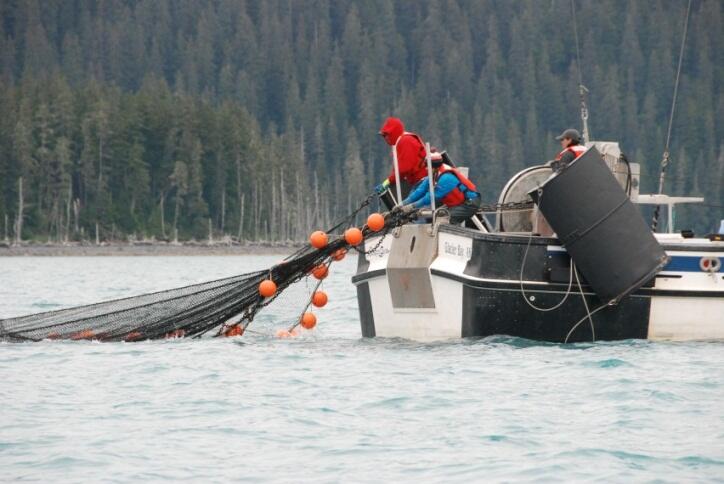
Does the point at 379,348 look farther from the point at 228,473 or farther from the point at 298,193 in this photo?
the point at 298,193

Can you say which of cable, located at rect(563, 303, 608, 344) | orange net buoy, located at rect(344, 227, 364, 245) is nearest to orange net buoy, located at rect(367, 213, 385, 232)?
orange net buoy, located at rect(344, 227, 364, 245)

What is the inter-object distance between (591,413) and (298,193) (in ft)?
417

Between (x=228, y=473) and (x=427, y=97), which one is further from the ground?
(x=427, y=97)

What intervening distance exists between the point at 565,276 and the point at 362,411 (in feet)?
13.1

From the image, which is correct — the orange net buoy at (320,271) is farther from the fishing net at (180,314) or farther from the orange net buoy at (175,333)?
the orange net buoy at (175,333)

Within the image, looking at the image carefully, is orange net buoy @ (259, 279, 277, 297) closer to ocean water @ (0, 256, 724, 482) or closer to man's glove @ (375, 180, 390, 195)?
ocean water @ (0, 256, 724, 482)

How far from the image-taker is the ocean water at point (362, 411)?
1054 centimetres

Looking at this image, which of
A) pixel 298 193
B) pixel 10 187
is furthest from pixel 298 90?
pixel 10 187

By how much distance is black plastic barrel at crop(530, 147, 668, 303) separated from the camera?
1547 cm

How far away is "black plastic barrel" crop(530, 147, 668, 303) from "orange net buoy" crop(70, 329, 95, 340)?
5.67m

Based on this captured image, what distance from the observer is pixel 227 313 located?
58.7 ft

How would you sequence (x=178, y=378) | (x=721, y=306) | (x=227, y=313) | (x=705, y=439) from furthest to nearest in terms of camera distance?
(x=227, y=313) < (x=721, y=306) < (x=178, y=378) < (x=705, y=439)

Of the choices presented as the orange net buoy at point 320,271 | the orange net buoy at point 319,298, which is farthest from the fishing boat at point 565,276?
the orange net buoy at point 319,298

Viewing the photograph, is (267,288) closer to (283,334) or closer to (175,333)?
(175,333)
